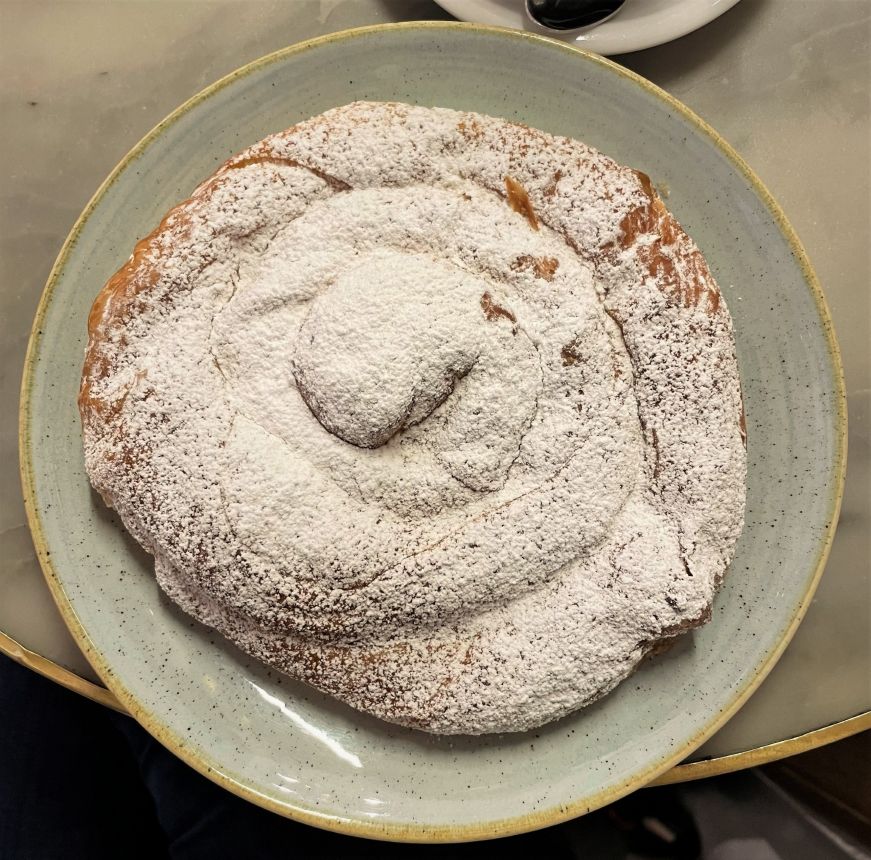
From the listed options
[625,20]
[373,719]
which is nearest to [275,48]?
[625,20]

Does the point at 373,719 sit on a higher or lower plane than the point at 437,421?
lower

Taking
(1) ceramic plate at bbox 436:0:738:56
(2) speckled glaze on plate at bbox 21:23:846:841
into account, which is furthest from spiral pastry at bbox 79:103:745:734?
(1) ceramic plate at bbox 436:0:738:56

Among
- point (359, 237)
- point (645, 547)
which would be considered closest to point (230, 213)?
point (359, 237)

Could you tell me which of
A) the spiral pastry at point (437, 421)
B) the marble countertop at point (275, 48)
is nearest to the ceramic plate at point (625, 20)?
the marble countertop at point (275, 48)

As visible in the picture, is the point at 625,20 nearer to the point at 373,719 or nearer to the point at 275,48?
the point at 275,48

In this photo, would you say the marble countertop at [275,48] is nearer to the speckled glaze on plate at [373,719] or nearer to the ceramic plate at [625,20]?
the ceramic plate at [625,20]

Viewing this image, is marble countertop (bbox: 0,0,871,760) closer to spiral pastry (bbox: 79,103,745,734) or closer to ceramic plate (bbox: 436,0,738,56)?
ceramic plate (bbox: 436,0,738,56)
